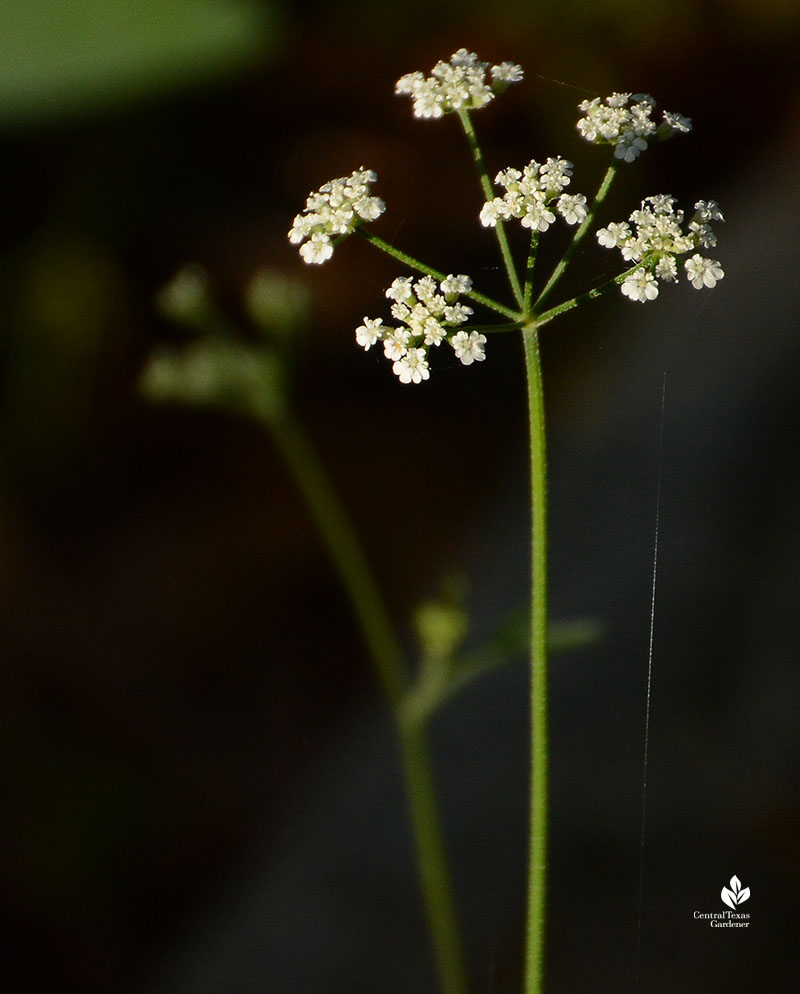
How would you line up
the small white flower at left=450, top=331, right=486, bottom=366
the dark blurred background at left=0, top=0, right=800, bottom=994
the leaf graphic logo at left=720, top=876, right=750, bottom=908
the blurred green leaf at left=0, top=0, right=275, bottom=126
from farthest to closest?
the dark blurred background at left=0, top=0, right=800, bottom=994, the leaf graphic logo at left=720, top=876, right=750, bottom=908, the blurred green leaf at left=0, top=0, right=275, bottom=126, the small white flower at left=450, top=331, right=486, bottom=366

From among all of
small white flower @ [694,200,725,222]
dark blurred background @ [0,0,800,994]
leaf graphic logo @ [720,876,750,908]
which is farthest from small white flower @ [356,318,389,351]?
leaf graphic logo @ [720,876,750,908]

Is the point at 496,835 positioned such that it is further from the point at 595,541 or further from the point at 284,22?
the point at 284,22

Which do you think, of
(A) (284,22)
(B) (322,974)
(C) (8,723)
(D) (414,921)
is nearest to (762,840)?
(D) (414,921)

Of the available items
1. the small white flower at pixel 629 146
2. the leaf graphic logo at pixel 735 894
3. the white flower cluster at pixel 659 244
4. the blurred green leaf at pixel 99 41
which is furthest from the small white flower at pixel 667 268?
the leaf graphic logo at pixel 735 894

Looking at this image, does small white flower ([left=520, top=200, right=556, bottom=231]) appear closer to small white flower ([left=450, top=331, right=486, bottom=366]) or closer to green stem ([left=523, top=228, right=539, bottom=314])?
green stem ([left=523, top=228, right=539, bottom=314])

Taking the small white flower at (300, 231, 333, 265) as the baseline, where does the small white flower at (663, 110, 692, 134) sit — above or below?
above

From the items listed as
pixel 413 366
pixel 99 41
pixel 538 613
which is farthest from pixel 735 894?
pixel 99 41

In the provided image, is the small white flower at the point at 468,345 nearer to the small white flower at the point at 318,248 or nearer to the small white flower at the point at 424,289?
the small white flower at the point at 424,289
